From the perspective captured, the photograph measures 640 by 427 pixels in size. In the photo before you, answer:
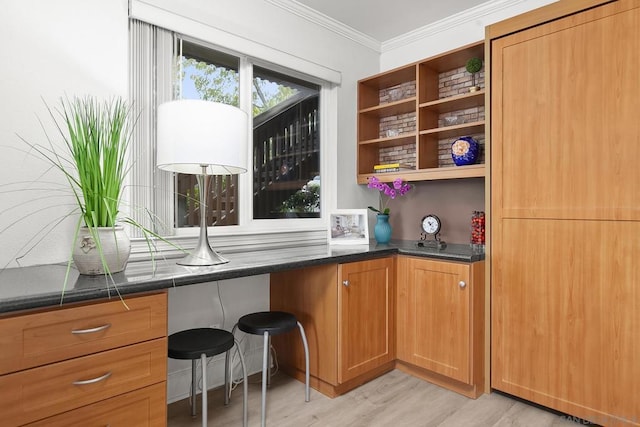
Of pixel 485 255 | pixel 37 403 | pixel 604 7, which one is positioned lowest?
pixel 37 403

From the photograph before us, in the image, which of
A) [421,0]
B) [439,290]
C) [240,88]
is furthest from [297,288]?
[421,0]

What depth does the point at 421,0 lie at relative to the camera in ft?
8.90

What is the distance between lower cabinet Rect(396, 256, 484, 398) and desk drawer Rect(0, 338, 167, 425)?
5.11 feet

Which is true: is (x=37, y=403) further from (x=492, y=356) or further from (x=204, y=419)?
(x=492, y=356)

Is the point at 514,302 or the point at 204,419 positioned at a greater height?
the point at 514,302

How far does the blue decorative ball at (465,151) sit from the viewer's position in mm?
2588

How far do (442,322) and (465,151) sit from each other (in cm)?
112

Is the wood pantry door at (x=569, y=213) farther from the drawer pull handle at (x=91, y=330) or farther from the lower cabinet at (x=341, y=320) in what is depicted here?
the drawer pull handle at (x=91, y=330)

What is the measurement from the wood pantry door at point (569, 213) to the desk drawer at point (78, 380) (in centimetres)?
185

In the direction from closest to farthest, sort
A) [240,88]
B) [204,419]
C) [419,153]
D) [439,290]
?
1. [204,419]
2. [439,290]
3. [240,88]
4. [419,153]

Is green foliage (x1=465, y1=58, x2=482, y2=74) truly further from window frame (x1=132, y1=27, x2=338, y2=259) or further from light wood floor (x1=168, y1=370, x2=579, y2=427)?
light wood floor (x1=168, y1=370, x2=579, y2=427)

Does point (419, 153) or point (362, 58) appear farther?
point (362, 58)

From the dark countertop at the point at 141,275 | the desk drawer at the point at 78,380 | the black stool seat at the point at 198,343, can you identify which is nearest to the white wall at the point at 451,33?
the dark countertop at the point at 141,275

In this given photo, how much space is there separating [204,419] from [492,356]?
162 cm
